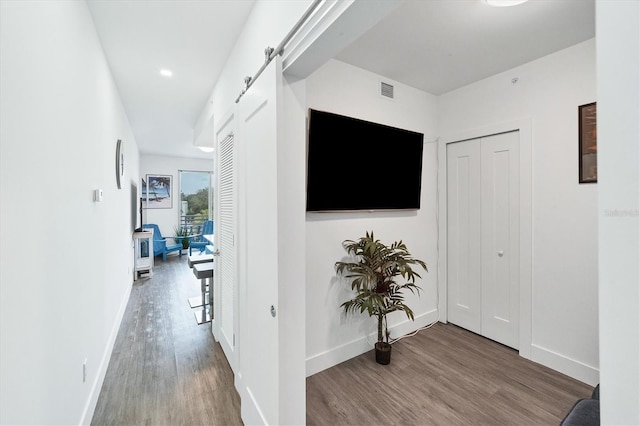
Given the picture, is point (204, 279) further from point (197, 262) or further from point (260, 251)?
point (260, 251)

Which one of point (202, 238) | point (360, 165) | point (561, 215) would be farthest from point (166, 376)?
point (202, 238)

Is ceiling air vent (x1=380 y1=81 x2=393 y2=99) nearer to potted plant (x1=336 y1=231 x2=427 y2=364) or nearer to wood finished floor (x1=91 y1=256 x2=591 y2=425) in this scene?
potted plant (x1=336 y1=231 x2=427 y2=364)

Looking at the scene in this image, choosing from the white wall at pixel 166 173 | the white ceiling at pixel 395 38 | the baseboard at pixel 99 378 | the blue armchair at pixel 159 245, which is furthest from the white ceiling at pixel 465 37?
the white wall at pixel 166 173

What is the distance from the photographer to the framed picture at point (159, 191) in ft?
23.0

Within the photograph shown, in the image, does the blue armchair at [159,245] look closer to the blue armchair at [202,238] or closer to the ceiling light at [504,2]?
the blue armchair at [202,238]

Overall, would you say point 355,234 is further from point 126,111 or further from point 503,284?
point 126,111

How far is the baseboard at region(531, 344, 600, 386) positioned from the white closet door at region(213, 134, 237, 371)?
2559mm

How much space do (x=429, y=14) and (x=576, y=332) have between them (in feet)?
8.56

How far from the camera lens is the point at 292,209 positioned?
1.33 metres

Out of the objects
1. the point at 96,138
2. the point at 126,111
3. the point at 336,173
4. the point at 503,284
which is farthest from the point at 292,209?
the point at 126,111

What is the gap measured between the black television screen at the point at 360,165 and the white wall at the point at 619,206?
1.80 m

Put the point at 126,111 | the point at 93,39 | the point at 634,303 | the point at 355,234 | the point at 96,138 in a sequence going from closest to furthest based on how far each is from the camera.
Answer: the point at 634,303, the point at 93,39, the point at 96,138, the point at 355,234, the point at 126,111

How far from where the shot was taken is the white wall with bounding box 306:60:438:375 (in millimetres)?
2262

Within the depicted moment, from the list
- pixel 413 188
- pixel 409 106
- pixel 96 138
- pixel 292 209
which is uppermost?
pixel 409 106
